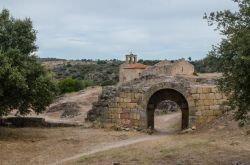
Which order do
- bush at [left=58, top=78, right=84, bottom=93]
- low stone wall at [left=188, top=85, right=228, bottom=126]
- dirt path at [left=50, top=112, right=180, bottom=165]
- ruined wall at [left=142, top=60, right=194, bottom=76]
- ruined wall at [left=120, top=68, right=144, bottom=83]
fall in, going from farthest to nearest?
ruined wall at [left=120, top=68, right=144, bottom=83]
bush at [left=58, top=78, right=84, bottom=93]
ruined wall at [left=142, top=60, right=194, bottom=76]
low stone wall at [left=188, top=85, right=228, bottom=126]
dirt path at [left=50, top=112, right=180, bottom=165]

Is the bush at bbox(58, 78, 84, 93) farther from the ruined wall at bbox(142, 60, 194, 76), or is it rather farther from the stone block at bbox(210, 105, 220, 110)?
the stone block at bbox(210, 105, 220, 110)

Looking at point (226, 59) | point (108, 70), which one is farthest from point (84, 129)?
point (108, 70)

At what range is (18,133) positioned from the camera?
26.7 m

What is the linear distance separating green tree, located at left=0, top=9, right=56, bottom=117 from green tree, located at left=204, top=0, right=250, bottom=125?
35.5 feet

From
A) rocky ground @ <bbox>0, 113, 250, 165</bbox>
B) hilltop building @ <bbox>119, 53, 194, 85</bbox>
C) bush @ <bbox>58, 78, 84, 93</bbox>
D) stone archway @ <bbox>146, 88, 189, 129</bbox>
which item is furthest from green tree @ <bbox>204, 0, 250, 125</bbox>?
bush @ <bbox>58, 78, 84, 93</bbox>

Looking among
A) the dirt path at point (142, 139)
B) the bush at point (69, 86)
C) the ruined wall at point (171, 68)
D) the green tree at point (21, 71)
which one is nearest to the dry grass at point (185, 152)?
the dirt path at point (142, 139)

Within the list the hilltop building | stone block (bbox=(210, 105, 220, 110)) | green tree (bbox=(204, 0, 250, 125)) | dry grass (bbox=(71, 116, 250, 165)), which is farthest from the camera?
the hilltop building

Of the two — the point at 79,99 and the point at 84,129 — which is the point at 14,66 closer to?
the point at 84,129

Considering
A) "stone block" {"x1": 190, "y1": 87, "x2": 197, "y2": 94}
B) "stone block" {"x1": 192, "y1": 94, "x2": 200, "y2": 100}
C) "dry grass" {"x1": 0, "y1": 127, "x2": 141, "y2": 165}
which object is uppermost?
"stone block" {"x1": 190, "y1": 87, "x2": 197, "y2": 94}

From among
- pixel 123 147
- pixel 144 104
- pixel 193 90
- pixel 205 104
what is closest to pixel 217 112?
pixel 205 104

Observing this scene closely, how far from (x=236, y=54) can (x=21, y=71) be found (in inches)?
479

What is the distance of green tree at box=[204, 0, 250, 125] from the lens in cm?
1345

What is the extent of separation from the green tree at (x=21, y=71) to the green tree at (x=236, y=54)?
1082 centimetres

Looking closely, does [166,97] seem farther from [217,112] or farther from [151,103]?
[217,112]
